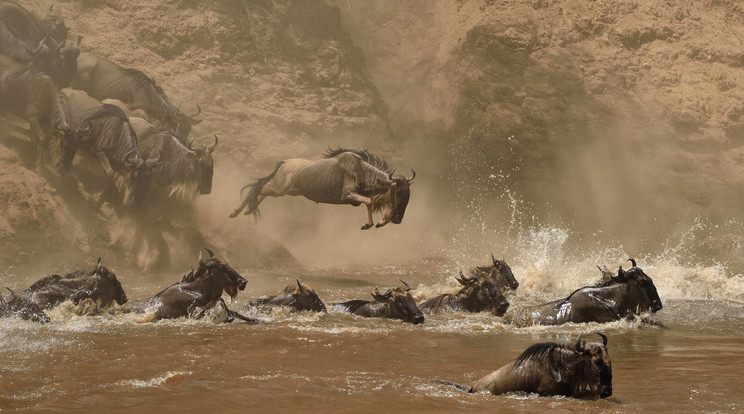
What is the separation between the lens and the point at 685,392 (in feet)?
17.4

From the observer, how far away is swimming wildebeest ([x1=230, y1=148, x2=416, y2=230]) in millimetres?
13305

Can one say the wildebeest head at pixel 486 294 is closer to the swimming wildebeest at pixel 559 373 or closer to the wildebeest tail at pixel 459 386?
the wildebeest tail at pixel 459 386

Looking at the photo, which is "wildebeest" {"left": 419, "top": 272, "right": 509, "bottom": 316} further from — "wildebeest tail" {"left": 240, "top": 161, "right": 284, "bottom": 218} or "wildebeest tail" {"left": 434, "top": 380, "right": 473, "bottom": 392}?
"wildebeest tail" {"left": 240, "top": 161, "right": 284, "bottom": 218}

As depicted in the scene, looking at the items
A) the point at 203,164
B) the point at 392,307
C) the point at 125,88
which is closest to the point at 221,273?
the point at 392,307

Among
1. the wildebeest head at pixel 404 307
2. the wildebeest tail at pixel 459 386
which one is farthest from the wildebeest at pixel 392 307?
the wildebeest tail at pixel 459 386

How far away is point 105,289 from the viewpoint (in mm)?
8820

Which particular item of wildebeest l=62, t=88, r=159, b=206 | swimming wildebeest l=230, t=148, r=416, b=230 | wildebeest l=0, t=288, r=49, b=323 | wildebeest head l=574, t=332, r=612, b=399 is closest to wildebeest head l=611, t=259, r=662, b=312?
wildebeest head l=574, t=332, r=612, b=399

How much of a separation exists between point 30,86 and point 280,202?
7361 millimetres

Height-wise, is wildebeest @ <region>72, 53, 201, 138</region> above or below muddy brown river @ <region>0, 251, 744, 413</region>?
above

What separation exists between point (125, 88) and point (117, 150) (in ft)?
9.84

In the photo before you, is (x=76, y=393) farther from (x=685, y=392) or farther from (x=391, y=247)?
(x=391, y=247)

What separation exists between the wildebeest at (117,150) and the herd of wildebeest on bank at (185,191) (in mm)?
18

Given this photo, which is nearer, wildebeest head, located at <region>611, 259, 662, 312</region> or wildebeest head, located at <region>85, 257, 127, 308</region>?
wildebeest head, located at <region>611, 259, 662, 312</region>

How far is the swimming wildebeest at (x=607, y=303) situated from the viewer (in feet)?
27.6
